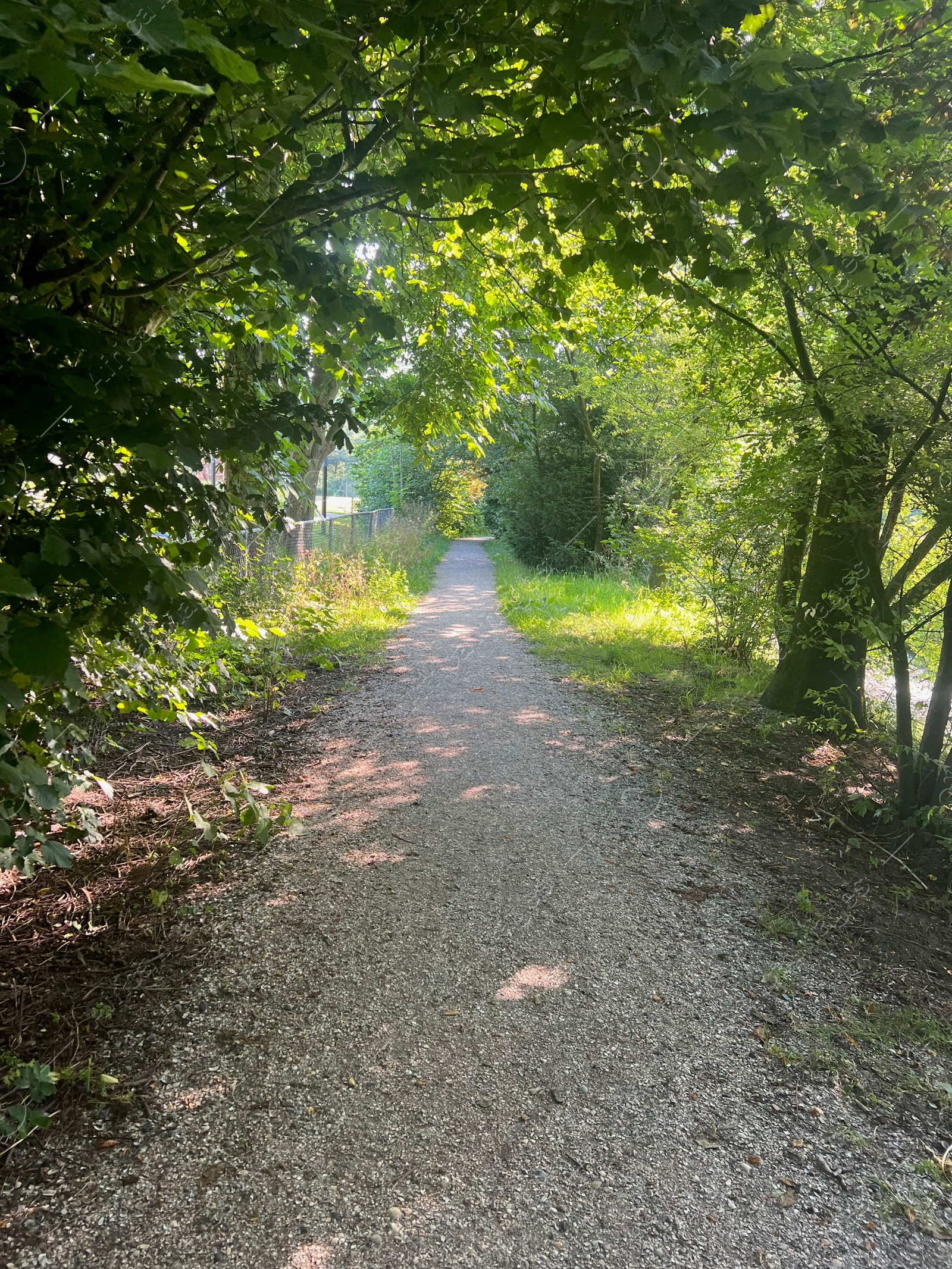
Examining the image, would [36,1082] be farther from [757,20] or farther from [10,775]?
[757,20]

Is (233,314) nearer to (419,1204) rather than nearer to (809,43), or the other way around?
(419,1204)

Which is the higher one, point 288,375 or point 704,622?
point 288,375

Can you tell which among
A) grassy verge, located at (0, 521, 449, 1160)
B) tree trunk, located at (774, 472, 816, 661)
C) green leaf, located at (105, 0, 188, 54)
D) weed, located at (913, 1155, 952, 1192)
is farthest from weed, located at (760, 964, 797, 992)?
tree trunk, located at (774, 472, 816, 661)

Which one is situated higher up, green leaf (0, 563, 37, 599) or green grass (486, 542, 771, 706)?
green leaf (0, 563, 37, 599)

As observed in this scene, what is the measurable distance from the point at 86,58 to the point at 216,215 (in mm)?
1085

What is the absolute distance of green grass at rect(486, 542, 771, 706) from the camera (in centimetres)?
789

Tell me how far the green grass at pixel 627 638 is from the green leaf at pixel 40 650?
21.0 ft

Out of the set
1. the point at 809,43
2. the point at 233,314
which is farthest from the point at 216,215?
the point at 809,43

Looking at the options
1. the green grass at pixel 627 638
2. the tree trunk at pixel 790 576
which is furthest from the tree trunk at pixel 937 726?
the green grass at pixel 627 638

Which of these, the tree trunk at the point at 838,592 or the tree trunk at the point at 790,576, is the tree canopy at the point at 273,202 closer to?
the tree trunk at the point at 838,592

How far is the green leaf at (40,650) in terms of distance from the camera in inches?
56.7

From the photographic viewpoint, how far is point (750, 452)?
5.91 m

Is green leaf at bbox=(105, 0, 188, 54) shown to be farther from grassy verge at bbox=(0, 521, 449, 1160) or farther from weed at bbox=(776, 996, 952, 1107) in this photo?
weed at bbox=(776, 996, 952, 1107)

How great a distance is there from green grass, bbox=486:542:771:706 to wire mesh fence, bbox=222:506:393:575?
359 cm
